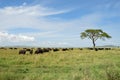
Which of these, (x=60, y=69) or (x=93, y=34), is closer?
(x=60, y=69)

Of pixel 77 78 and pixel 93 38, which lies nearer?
pixel 77 78

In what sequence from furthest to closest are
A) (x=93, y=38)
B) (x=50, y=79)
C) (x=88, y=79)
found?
(x=93, y=38) → (x=50, y=79) → (x=88, y=79)

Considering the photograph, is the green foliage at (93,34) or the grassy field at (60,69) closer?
the grassy field at (60,69)

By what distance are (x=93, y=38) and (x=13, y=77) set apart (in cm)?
6122

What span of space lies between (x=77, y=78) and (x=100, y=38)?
203 feet

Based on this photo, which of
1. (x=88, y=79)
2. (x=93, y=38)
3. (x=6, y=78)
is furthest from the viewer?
(x=93, y=38)

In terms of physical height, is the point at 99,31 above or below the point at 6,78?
above

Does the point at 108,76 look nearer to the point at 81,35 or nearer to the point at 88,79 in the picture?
the point at 88,79

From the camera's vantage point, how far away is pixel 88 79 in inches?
368

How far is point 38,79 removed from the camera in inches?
432

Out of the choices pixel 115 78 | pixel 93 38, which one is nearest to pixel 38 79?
pixel 115 78

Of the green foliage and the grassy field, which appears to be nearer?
the grassy field

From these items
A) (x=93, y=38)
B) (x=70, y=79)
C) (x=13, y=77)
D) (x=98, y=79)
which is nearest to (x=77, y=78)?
(x=70, y=79)

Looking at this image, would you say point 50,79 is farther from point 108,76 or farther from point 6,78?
point 108,76
